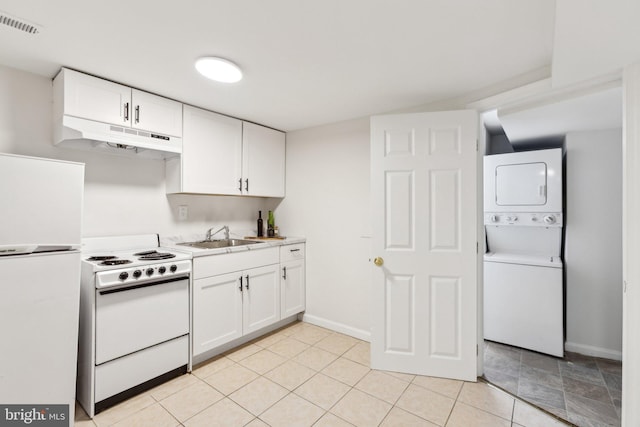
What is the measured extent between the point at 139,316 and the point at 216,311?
639 mm

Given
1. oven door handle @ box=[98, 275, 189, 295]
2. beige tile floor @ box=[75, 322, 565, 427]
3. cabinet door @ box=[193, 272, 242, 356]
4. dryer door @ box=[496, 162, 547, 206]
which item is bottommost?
beige tile floor @ box=[75, 322, 565, 427]

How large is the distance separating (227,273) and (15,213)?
1.42 meters

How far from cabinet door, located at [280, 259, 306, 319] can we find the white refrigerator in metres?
1.79

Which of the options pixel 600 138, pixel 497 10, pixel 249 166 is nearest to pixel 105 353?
pixel 249 166

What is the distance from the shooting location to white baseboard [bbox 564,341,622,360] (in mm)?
2689

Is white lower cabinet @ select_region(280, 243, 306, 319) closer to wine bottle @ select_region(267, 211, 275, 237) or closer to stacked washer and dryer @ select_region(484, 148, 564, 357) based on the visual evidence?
wine bottle @ select_region(267, 211, 275, 237)

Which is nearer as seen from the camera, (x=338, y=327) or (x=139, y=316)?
(x=139, y=316)

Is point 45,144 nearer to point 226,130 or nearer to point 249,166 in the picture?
point 226,130

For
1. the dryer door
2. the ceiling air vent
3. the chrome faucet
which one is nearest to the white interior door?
the dryer door

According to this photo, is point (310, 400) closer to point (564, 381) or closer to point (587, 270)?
point (564, 381)

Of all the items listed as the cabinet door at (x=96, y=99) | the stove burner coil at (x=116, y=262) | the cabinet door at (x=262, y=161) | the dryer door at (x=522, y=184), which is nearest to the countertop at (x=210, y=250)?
the stove burner coil at (x=116, y=262)

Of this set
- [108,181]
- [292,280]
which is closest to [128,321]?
[108,181]

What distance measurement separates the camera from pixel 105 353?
1.88 meters

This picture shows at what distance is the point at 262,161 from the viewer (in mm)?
3359
